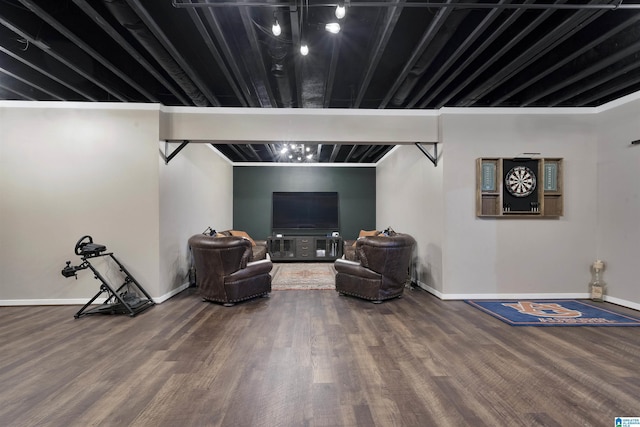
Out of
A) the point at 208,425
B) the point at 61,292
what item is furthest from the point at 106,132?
the point at 208,425

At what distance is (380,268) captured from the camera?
4273 mm

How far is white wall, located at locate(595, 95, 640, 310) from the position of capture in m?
3.92

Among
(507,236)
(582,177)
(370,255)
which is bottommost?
(370,255)

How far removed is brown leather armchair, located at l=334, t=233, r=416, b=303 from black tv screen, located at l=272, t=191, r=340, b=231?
4331mm

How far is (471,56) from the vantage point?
3076 millimetres

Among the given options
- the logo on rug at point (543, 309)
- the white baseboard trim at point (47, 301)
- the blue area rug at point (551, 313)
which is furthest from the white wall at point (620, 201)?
the white baseboard trim at point (47, 301)

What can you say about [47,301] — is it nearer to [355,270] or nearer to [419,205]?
[355,270]

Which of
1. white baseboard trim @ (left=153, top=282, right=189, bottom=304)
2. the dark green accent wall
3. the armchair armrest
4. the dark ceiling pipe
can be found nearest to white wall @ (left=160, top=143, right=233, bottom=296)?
white baseboard trim @ (left=153, top=282, right=189, bottom=304)

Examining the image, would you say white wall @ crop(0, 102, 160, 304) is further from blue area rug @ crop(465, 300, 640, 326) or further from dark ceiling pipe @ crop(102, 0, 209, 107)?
blue area rug @ crop(465, 300, 640, 326)

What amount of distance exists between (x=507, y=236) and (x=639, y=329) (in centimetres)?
164

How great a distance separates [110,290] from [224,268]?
137 centimetres

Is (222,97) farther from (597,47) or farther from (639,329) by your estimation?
(639,329)

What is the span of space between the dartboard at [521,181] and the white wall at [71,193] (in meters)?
5.21

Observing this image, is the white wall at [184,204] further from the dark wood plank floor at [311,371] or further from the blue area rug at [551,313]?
the blue area rug at [551,313]
